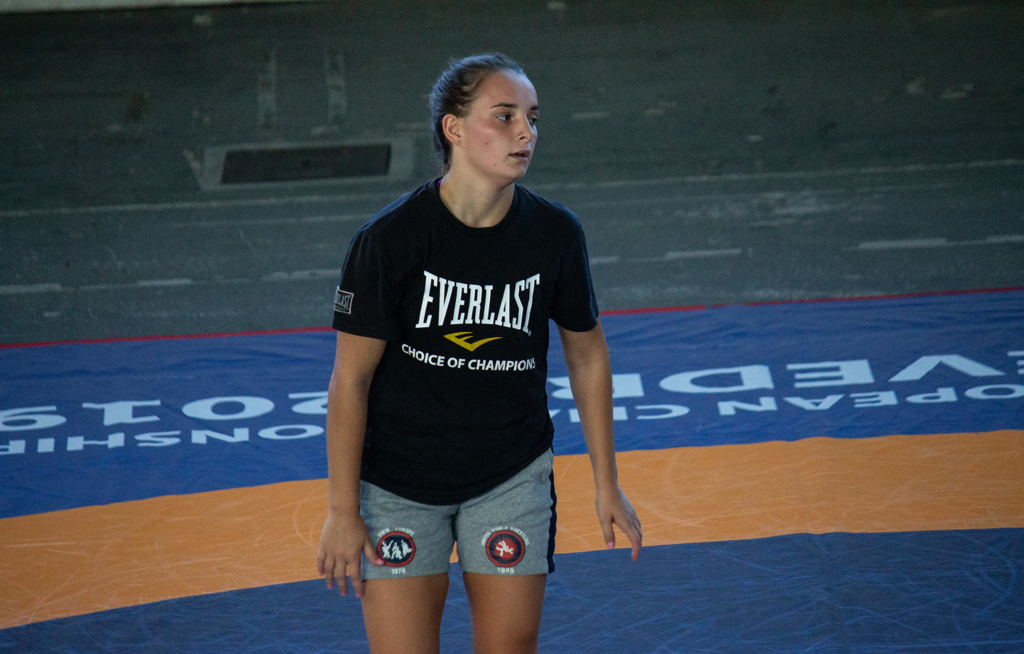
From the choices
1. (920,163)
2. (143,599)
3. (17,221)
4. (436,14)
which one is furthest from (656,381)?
(436,14)

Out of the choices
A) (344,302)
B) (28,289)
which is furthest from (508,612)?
(28,289)

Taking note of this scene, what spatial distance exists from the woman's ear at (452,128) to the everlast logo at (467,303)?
9.2 inches

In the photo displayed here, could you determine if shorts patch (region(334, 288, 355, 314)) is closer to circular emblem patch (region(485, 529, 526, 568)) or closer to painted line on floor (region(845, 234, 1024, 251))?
circular emblem patch (region(485, 529, 526, 568))

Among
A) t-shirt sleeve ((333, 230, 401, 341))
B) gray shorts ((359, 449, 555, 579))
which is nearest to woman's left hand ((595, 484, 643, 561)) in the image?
gray shorts ((359, 449, 555, 579))

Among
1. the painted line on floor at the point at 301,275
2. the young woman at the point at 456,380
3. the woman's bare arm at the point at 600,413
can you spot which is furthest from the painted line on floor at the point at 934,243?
the young woman at the point at 456,380

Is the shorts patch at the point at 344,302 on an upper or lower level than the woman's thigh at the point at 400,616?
upper

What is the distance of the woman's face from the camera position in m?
1.75

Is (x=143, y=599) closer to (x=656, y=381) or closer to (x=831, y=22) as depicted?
(x=656, y=381)

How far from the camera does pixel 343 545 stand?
70.4 inches

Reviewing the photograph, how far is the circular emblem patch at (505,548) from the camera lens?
184cm

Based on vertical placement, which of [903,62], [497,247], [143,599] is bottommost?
[143,599]

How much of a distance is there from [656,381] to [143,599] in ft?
6.80

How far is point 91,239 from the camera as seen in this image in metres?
6.36

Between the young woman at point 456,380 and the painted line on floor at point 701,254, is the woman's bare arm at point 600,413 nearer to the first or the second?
the young woman at point 456,380
